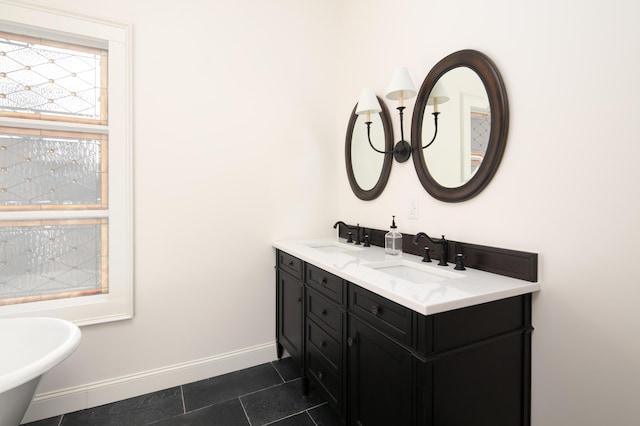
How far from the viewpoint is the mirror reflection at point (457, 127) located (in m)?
1.48

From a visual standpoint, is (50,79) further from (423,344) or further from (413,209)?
(423,344)

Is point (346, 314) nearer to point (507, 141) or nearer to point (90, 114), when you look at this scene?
point (507, 141)

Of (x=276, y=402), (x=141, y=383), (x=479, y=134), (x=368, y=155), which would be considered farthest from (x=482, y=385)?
(x=141, y=383)

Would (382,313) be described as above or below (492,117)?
below

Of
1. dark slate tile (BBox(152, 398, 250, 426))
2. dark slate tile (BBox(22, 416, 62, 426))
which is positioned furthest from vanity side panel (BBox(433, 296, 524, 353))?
dark slate tile (BBox(22, 416, 62, 426))

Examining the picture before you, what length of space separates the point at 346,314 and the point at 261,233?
42.2 inches

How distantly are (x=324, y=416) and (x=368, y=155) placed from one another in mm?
1650

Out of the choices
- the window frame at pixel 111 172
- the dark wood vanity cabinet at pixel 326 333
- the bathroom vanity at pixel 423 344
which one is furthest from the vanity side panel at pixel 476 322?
the window frame at pixel 111 172

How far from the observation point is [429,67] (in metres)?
1.75

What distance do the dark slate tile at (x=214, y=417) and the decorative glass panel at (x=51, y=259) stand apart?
0.89 m

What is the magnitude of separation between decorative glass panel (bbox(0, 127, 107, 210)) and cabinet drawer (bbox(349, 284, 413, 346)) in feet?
5.35

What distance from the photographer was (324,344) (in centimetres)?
169

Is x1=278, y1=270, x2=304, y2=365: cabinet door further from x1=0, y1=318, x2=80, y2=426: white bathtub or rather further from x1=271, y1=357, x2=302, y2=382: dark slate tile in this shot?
x1=0, y1=318, x2=80, y2=426: white bathtub

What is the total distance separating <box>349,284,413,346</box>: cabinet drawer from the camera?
1.12 metres
